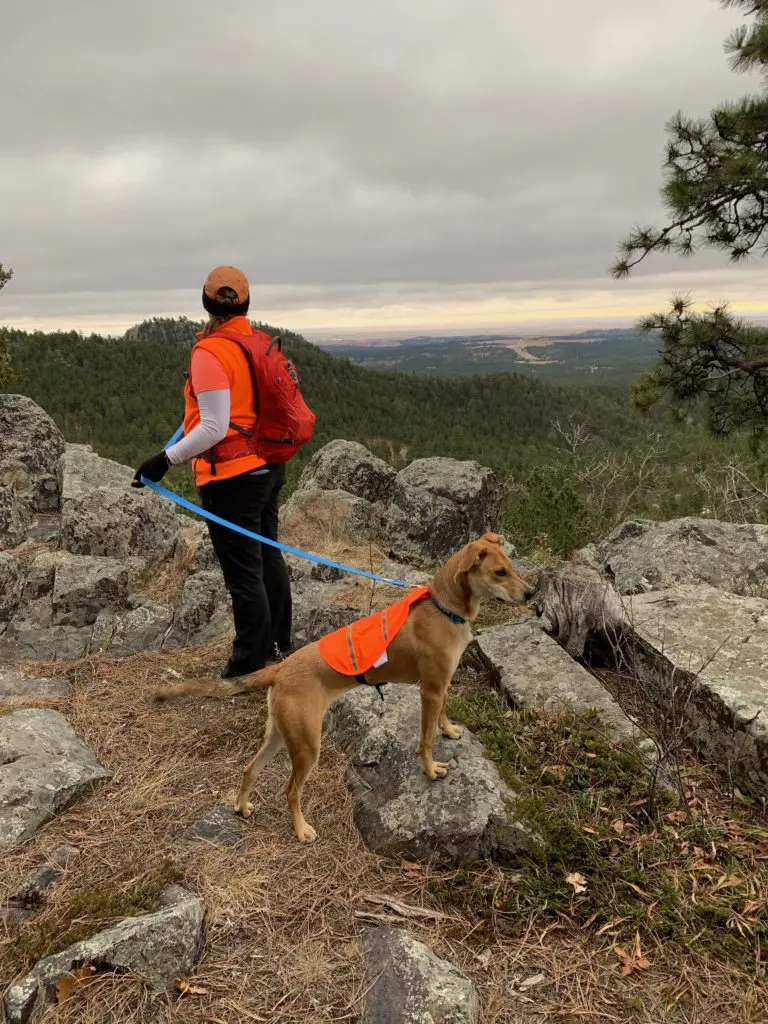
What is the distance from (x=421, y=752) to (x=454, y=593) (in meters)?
0.89

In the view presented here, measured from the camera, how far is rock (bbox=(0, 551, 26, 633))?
5.54 m

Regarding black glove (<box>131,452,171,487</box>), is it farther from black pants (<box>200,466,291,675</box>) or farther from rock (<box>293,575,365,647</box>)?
rock (<box>293,575,365,647</box>)

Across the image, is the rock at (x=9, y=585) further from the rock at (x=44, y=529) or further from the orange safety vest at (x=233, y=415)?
the orange safety vest at (x=233, y=415)

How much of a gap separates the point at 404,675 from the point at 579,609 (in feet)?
6.14

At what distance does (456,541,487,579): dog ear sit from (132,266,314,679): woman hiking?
5.09 feet

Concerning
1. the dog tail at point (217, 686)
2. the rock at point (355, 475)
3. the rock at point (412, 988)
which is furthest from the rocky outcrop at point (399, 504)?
the rock at point (412, 988)

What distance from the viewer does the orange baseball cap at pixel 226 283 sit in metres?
3.89

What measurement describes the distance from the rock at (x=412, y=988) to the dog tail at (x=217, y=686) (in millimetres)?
1302

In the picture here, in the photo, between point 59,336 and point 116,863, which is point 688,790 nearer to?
point 116,863

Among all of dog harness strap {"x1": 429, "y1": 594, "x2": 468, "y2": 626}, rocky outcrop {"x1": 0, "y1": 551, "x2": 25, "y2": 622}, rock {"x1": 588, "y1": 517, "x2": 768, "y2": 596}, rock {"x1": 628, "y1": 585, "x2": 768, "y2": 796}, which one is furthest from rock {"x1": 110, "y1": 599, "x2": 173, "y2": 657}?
rock {"x1": 588, "y1": 517, "x2": 768, "y2": 596}

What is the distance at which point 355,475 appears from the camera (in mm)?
9281

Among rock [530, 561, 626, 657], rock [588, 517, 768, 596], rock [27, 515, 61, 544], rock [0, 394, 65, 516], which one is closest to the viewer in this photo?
rock [530, 561, 626, 657]

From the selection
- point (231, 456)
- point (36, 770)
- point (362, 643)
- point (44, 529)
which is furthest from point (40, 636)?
point (362, 643)

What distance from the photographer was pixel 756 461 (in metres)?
9.26
